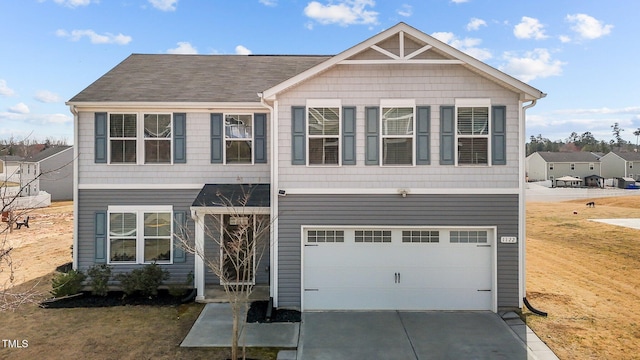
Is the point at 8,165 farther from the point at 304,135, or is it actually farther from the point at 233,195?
the point at 304,135

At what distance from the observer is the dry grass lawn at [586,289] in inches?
312

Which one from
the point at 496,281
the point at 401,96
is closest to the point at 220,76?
the point at 401,96

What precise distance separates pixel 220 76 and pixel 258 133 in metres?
2.97

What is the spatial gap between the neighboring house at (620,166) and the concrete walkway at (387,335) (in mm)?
75240

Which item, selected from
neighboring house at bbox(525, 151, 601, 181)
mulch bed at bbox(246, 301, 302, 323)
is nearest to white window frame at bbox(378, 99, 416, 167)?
mulch bed at bbox(246, 301, 302, 323)

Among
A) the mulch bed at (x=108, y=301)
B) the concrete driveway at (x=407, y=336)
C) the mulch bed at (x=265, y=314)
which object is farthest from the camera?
the mulch bed at (x=108, y=301)

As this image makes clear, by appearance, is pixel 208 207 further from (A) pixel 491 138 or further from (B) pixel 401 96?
(A) pixel 491 138

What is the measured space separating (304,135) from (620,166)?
262 feet

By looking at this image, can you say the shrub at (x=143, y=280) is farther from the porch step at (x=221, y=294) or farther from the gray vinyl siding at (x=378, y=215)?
the gray vinyl siding at (x=378, y=215)

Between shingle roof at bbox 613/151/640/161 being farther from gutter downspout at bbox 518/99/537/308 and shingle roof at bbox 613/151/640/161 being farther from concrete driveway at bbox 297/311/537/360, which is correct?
concrete driveway at bbox 297/311/537/360

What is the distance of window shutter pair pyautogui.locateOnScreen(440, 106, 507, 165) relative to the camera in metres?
9.83

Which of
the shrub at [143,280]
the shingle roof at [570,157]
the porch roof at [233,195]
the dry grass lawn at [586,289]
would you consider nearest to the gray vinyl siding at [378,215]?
the porch roof at [233,195]

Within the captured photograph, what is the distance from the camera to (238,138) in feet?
37.0

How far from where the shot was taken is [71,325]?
8789 mm
